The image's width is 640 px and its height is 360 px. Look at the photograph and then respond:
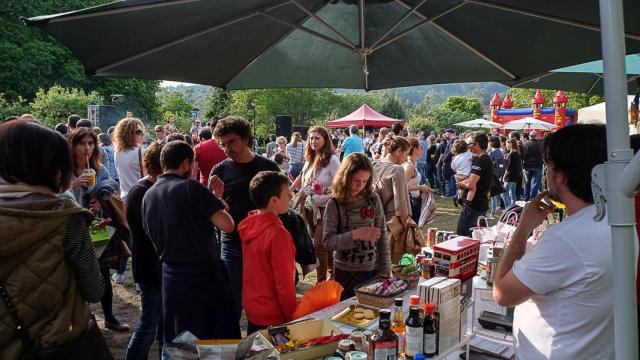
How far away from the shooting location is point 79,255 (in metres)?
1.82

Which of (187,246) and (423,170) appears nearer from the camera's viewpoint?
(187,246)

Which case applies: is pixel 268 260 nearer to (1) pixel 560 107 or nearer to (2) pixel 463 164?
(2) pixel 463 164

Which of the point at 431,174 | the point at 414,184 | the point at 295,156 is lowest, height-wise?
the point at 431,174

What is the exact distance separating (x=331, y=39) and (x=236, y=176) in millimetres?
1258

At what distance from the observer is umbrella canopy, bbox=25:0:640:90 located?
2559 millimetres

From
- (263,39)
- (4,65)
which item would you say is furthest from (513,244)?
(4,65)

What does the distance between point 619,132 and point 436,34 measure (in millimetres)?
2678

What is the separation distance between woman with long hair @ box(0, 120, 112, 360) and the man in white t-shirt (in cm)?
163

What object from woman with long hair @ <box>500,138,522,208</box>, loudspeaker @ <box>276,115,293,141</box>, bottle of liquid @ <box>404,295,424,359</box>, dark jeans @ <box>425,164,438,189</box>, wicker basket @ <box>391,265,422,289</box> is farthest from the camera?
loudspeaker @ <box>276,115,293,141</box>

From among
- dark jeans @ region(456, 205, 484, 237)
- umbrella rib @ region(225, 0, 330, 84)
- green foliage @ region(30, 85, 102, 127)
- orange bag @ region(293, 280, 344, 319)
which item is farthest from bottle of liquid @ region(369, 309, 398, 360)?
green foliage @ region(30, 85, 102, 127)

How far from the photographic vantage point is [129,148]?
518 cm

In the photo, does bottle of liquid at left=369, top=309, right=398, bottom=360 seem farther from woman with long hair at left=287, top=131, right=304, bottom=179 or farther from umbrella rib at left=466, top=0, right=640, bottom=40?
woman with long hair at left=287, top=131, right=304, bottom=179

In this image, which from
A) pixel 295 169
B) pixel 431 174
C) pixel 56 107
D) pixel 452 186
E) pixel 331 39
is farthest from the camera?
pixel 56 107

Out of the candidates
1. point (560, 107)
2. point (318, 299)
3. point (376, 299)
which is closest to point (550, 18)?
point (376, 299)
